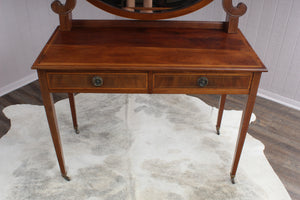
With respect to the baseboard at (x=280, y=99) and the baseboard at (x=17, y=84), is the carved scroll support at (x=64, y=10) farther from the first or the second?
the baseboard at (x=280, y=99)

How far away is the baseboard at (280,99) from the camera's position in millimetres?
2463

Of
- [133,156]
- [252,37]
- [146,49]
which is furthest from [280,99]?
[146,49]

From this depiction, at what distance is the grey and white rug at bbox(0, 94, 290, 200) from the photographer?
5.43ft

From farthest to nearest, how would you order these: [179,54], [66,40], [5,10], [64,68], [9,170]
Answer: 1. [5,10]
2. [9,170]
3. [66,40]
4. [179,54]
5. [64,68]

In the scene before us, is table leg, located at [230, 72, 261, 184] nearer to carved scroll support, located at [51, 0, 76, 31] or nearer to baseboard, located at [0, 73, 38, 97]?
carved scroll support, located at [51, 0, 76, 31]

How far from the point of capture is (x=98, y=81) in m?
1.37

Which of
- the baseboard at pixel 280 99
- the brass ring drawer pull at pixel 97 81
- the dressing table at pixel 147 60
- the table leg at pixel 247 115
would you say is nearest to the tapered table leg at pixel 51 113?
the dressing table at pixel 147 60

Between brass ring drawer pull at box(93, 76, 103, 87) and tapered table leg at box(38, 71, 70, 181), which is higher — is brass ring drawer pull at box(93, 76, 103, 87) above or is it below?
above

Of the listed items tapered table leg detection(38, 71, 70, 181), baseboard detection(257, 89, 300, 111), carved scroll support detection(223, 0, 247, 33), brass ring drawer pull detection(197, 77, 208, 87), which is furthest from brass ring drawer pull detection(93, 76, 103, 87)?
baseboard detection(257, 89, 300, 111)

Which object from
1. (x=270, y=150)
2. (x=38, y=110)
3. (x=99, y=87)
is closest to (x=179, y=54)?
(x=99, y=87)

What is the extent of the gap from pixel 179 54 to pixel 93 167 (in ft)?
2.93

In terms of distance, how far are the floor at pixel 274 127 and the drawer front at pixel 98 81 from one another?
99 cm

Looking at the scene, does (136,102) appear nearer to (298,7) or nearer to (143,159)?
(143,159)

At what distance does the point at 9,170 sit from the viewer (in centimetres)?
176
